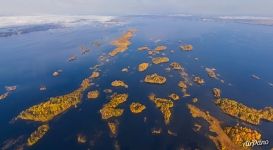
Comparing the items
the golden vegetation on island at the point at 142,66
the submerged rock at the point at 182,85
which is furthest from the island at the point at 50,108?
the submerged rock at the point at 182,85

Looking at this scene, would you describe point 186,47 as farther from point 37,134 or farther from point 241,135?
point 37,134

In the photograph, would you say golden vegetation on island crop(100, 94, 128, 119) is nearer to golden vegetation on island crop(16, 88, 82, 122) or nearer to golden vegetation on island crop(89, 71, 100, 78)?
golden vegetation on island crop(16, 88, 82, 122)

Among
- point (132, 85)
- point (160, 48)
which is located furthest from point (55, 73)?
point (160, 48)

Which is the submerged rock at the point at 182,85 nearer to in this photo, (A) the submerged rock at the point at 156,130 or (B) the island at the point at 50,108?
(A) the submerged rock at the point at 156,130

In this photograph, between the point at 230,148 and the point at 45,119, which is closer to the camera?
the point at 230,148

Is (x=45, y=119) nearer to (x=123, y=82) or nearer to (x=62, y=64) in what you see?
(x=123, y=82)

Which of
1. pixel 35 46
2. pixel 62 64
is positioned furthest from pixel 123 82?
pixel 35 46

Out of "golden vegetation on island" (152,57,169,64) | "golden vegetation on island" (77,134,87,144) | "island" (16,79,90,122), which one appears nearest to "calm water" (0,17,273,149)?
"golden vegetation on island" (77,134,87,144)

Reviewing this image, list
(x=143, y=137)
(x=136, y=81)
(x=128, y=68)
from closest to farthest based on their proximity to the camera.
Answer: (x=143, y=137) < (x=136, y=81) < (x=128, y=68)
